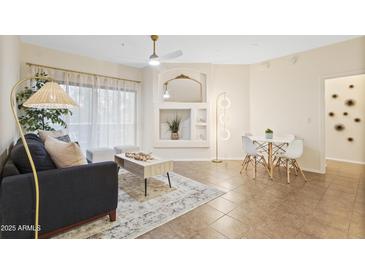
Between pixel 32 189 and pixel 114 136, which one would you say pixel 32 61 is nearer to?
pixel 114 136

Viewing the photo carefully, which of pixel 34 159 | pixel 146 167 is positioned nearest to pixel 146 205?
pixel 146 167

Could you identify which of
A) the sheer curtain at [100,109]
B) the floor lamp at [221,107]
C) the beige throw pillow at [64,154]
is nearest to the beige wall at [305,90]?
the floor lamp at [221,107]

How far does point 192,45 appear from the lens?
364 centimetres

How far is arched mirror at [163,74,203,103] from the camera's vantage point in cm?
509

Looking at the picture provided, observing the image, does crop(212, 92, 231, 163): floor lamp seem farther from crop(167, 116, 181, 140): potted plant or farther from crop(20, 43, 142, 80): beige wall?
crop(20, 43, 142, 80): beige wall

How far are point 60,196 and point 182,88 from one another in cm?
427

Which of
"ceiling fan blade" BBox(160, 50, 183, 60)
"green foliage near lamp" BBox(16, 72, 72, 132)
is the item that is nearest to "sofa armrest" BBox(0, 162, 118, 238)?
"ceiling fan blade" BBox(160, 50, 183, 60)

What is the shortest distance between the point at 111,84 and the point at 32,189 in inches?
155

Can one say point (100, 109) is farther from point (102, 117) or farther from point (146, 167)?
point (146, 167)

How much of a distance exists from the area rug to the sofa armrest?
0.19m

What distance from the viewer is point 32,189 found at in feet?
4.49

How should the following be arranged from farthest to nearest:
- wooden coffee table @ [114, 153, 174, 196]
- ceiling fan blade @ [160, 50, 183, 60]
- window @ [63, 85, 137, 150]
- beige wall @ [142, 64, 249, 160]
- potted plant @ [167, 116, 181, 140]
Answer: potted plant @ [167, 116, 181, 140] < beige wall @ [142, 64, 249, 160] < window @ [63, 85, 137, 150] < ceiling fan blade @ [160, 50, 183, 60] < wooden coffee table @ [114, 153, 174, 196]

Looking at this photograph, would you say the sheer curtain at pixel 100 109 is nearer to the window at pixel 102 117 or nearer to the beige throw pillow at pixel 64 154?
the window at pixel 102 117

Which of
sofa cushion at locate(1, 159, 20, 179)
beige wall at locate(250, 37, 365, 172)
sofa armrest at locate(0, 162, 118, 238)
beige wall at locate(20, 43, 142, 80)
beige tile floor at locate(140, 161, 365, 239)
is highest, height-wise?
beige wall at locate(20, 43, 142, 80)
